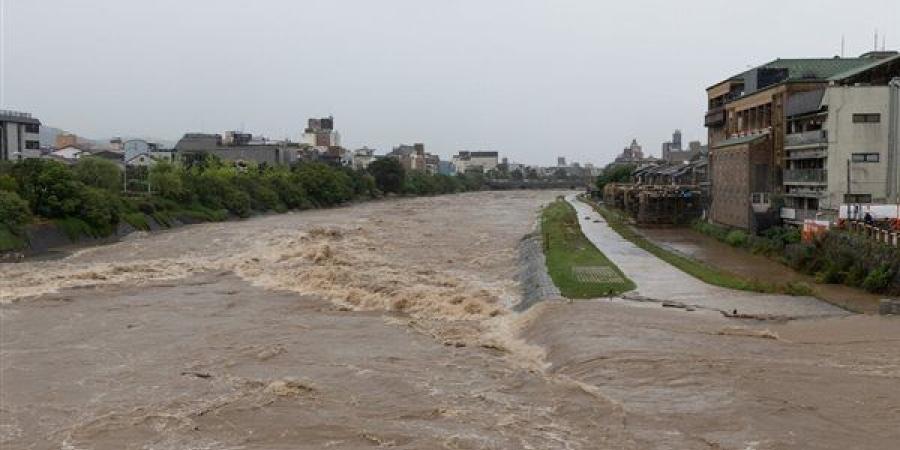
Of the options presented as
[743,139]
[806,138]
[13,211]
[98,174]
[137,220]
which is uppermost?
[743,139]

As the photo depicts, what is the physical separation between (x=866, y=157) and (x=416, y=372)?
77.4 ft

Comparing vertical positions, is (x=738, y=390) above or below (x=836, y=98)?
below

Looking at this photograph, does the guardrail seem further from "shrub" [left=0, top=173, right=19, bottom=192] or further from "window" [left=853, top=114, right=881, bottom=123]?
"shrub" [left=0, top=173, right=19, bottom=192]

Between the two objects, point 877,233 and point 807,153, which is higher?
point 807,153

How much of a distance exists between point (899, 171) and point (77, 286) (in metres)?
29.0

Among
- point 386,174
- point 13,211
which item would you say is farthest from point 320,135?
point 13,211

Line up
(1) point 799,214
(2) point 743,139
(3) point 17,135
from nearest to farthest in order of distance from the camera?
(1) point 799,214, (2) point 743,139, (3) point 17,135

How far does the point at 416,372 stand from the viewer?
1460 cm

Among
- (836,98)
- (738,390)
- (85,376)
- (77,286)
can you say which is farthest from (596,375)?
(836,98)

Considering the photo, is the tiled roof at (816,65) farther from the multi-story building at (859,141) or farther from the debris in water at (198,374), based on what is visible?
the debris in water at (198,374)

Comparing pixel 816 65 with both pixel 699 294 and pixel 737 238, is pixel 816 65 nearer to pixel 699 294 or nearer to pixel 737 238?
pixel 737 238

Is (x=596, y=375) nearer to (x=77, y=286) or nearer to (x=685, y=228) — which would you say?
(x=77, y=286)

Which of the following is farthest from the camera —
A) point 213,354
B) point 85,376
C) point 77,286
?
point 77,286

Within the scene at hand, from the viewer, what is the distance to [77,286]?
Result: 1009 inches
